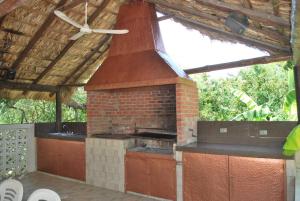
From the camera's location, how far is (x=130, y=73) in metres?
4.64

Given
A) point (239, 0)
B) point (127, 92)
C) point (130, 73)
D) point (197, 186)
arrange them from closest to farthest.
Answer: point (239, 0) → point (197, 186) → point (130, 73) → point (127, 92)

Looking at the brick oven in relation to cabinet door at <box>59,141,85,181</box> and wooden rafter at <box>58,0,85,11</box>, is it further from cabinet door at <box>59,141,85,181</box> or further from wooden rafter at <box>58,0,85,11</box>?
wooden rafter at <box>58,0,85,11</box>

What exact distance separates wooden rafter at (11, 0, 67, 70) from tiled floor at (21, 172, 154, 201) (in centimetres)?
270

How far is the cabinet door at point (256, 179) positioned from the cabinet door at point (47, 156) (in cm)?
405

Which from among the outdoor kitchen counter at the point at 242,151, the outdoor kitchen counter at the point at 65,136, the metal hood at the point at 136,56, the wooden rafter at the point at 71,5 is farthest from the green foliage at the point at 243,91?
the wooden rafter at the point at 71,5

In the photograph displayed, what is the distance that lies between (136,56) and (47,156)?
10.9ft

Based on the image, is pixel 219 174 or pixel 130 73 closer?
pixel 219 174

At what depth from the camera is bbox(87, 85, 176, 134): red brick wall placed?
16.7 ft

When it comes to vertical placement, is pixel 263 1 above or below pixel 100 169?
above

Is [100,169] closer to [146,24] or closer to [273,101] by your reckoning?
[146,24]

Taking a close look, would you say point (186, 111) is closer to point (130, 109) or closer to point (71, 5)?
point (130, 109)

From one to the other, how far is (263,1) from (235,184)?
2.44m

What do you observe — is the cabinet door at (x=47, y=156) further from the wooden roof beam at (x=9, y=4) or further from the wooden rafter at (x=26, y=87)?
the wooden roof beam at (x=9, y=4)

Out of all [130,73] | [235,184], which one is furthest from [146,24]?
[235,184]
